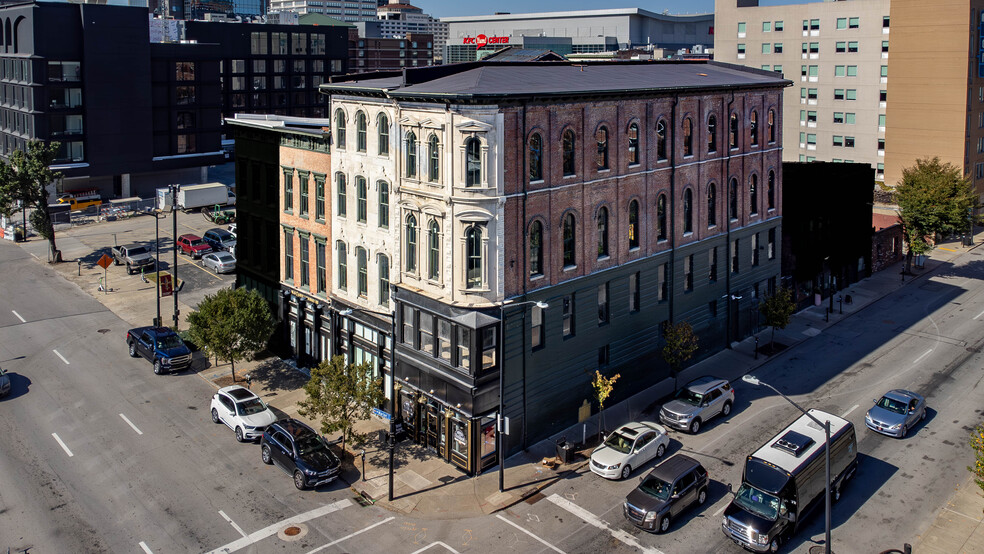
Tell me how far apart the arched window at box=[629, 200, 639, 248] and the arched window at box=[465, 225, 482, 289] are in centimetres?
1072

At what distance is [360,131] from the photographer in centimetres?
4219

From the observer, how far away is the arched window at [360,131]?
42.0 meters

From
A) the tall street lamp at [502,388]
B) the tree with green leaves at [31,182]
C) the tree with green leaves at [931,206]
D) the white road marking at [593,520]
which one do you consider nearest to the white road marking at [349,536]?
the tall street lamp at [502,388]

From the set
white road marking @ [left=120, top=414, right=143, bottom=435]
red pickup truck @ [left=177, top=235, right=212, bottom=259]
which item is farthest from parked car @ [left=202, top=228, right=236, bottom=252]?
white road marking @ [left=120, top=414, right=143, bottom=435]

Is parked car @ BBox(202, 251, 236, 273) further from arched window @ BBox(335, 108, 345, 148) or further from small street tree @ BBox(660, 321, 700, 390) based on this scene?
small street tree @ BBox(660, 321, 700, 390)

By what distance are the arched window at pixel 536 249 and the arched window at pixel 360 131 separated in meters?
10.3

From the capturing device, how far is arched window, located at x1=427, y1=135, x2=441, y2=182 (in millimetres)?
36531

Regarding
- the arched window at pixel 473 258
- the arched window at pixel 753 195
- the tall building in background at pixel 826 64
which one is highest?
the tall building in background at pixel 826 64

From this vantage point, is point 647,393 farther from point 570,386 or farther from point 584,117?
point 584,117

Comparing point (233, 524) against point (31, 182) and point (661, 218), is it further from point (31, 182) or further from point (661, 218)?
point (31, 182)

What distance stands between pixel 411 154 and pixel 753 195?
24.9 metres

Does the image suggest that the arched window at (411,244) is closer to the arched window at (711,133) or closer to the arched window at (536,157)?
the arched window at (536,157)

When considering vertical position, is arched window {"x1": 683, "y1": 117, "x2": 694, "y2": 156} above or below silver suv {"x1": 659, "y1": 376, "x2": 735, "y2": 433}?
above

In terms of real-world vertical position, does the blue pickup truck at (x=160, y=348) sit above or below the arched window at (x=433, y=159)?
below
